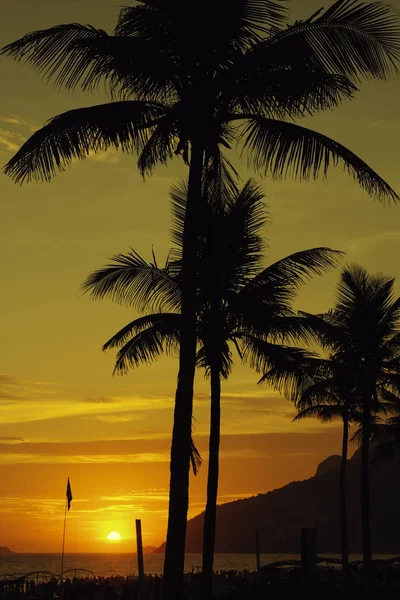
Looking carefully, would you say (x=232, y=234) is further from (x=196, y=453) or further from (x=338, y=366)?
(x=338, y=366)

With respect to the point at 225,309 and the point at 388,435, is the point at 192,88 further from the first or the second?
the point at 388,435

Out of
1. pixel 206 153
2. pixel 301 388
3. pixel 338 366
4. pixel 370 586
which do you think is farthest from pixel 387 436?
pixel 206 153

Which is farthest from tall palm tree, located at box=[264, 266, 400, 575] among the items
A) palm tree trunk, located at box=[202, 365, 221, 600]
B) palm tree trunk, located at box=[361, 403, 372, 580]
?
palm tree trunk, located at box=[202, 365, 221, 600]

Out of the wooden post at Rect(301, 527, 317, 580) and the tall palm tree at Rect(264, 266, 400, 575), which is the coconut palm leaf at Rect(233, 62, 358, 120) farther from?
the tall palm tree at Rect(264, 266, 400, 575)

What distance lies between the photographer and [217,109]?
1614 cm

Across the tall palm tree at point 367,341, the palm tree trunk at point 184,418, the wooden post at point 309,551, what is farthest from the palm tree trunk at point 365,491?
the palm tree trunk at point 184,418

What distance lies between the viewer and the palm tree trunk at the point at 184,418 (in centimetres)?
1423

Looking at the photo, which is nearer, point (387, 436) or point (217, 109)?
point (217, 109)

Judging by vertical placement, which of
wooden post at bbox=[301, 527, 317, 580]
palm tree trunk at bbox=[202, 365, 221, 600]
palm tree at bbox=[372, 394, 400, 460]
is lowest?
wooden post at bbox=[301, 527, 317, 580]

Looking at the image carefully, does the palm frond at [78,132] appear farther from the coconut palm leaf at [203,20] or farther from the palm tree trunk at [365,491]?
the palm tree trunk at [365,491]

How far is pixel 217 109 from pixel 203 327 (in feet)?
29.2

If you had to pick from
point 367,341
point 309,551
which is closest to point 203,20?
point 309,551

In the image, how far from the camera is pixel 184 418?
48.9ft

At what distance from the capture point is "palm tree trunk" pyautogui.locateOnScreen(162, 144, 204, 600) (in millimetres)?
14227
